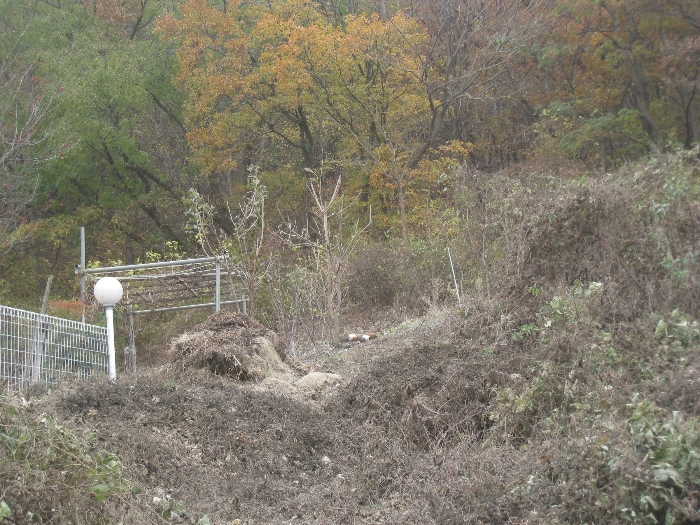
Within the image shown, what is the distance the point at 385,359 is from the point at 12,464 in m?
4.28

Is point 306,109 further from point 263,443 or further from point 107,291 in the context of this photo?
point 263,443

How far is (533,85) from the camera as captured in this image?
24906 mm

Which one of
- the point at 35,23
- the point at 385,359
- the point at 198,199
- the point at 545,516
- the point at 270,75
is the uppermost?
the point at 35,23

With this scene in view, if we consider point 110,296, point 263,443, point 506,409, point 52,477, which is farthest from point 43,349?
point 506,409

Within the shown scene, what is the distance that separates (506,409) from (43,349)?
4.06 m

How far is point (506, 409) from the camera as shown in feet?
19.0

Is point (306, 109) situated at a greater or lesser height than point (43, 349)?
greater

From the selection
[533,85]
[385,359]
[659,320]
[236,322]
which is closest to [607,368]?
[659,320]

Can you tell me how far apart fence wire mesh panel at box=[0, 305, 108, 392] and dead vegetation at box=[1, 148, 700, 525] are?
0.53 meters

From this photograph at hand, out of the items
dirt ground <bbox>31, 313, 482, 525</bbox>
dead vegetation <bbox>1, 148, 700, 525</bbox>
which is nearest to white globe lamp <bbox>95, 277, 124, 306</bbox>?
dirt ground <bbox>31, 313, 482, 525</bbox>

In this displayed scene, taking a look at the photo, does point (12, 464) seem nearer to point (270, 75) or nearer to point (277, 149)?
point (270, 75)

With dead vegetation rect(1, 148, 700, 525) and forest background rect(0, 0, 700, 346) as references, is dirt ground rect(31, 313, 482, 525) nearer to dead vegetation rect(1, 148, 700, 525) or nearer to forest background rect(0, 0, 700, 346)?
dead vegetation rect(1, 148, 700, 525)

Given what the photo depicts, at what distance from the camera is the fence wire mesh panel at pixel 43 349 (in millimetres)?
6242

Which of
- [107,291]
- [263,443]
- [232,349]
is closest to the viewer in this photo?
[263,443]
